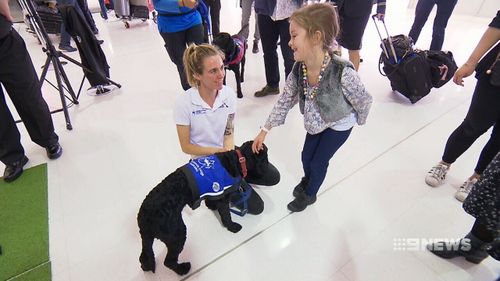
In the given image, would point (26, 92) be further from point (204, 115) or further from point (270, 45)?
point (270, 45)

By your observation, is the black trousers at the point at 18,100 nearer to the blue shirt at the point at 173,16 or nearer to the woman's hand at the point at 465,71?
the blue shirt at the point at 173,16

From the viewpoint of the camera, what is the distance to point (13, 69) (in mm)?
1591

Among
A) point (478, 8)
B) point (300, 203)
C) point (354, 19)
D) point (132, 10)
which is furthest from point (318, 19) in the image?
point (478, 8)

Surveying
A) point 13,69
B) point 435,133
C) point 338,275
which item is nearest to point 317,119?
point 338,275

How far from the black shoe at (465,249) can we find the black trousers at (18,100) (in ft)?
7.76

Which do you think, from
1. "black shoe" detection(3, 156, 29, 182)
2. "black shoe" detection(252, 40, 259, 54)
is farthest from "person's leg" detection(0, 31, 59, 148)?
"black shoe" detection(252, 40, 259, 54)

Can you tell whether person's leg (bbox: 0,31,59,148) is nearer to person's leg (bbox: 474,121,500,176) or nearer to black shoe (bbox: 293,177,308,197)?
black shoe (bbox: 293,177,308,197)

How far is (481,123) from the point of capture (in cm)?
137

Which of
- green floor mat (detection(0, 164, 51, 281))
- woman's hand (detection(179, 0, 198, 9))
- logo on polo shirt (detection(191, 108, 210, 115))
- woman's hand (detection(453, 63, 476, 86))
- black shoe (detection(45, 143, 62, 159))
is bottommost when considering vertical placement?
green floor mat (detection(0, 164, 51, 281))

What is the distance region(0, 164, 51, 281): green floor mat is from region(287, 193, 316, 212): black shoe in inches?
47.7

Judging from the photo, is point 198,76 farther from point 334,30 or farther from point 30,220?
point 30,220

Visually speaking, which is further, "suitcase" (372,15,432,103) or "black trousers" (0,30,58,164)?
"suitcase" (372,15,432,103)

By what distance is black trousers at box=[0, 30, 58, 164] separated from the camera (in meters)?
1.57

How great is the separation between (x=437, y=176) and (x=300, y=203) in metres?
0.86
